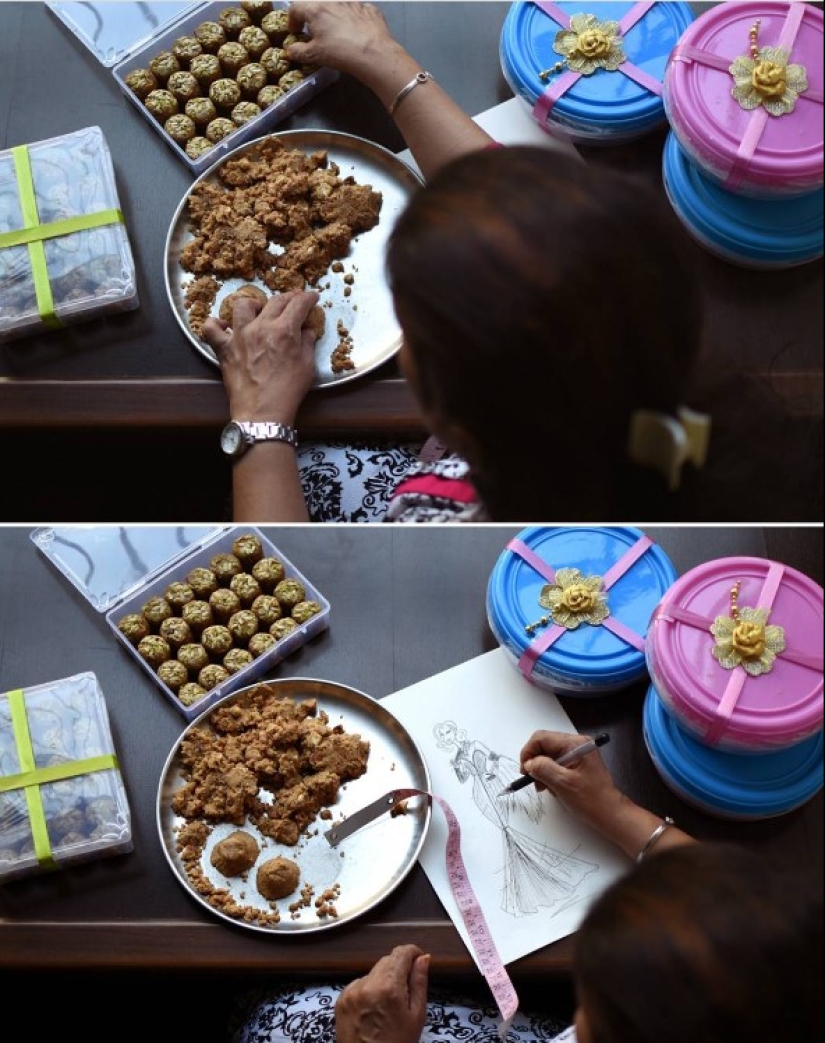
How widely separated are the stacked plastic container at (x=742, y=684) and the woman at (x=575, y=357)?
244mm

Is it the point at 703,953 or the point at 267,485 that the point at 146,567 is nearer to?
the point at 267,485

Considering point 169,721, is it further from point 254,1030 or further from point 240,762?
point 254,1030

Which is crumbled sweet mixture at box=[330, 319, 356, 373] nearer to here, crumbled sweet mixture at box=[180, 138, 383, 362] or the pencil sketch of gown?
crumbled sweet mixture at box=[180, 138, 383, 362]

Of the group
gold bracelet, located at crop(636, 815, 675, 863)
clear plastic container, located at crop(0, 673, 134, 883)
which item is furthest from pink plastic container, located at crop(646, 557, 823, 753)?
clear plastic container, located at crop(0, 673, 134, 883)

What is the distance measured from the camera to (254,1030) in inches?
50.7

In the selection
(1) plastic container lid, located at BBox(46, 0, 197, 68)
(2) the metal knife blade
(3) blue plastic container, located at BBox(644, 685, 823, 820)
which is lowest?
(2) the metal knife blade

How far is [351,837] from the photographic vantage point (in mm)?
1269

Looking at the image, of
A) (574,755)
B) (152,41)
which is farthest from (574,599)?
(152,41)

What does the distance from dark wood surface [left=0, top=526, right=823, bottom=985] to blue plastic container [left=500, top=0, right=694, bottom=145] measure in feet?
1.28

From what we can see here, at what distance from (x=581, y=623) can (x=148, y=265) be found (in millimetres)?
549

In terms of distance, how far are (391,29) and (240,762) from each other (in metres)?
0.75

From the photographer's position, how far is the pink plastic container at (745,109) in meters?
0.84

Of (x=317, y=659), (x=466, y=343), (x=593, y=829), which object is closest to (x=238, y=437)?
(x=317, y=659)

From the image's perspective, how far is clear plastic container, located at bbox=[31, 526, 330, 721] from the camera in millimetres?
1338
